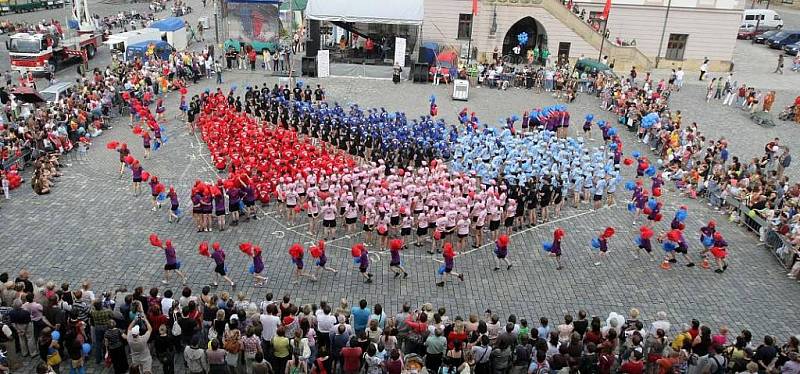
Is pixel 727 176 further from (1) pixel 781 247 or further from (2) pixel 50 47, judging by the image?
(2) pixel 50 47

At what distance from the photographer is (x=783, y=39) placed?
49562 mm

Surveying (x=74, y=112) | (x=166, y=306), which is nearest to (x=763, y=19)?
(x=74, y=112)

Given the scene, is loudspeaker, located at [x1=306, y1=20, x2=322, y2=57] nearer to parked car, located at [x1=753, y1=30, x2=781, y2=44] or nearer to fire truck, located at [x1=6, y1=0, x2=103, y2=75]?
fire truck, located at [x1=6, y1=0, x2=103, y2=75]

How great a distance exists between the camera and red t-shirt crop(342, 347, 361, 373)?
33.8 ft

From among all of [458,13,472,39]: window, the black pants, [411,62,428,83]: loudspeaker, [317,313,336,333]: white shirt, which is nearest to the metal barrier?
the black pants

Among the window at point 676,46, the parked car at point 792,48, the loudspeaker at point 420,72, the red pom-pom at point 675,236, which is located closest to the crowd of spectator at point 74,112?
the loudspeaker at point 420,72

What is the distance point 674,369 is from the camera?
34.9 feet

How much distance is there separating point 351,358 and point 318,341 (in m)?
1.07

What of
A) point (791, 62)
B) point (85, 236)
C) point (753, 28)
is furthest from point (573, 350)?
point (753, 28)

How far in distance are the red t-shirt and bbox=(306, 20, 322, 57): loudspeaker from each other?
102 ft

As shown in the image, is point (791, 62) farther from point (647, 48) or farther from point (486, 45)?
point (486, 45)

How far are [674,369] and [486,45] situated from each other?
34899mm

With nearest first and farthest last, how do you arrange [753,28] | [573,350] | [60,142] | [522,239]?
[573,350]
[522,239]
[60,142]
[753,28]

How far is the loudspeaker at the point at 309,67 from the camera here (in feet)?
119
